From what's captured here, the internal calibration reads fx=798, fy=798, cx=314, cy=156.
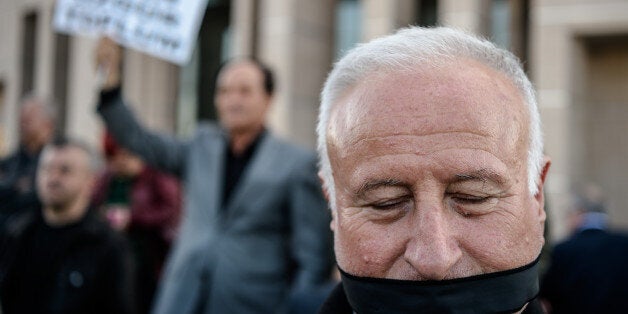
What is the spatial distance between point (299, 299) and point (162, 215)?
2838 mm

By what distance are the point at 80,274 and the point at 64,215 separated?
0.39 meters

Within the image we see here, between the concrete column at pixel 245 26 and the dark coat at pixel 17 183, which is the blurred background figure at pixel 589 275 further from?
the concrete column at pixel 245 26


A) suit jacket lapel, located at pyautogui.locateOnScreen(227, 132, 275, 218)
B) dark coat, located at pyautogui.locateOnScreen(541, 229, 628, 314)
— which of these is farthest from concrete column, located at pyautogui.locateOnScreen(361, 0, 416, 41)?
suit jacket lapel, located at pyautogui.locateOnScreen(227, 132, 275, 218)

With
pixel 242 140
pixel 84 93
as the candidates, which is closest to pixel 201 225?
pixel 242 140

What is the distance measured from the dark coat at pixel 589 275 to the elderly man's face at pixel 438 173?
3.88 meters

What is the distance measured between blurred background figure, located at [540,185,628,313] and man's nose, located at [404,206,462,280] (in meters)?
3.93

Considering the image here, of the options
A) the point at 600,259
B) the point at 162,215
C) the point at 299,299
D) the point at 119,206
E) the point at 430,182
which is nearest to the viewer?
the point at 430,182

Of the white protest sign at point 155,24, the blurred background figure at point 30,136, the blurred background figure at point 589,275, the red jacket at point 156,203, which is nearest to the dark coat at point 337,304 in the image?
the white protest sign at point 155,24

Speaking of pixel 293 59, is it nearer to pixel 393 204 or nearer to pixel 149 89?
pixel 149 89

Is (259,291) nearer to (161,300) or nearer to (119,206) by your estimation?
(161,300)

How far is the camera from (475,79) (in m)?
1.33

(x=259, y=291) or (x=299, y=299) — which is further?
(x=259, y=291)

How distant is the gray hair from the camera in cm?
137

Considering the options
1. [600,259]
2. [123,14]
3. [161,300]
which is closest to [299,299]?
[161,300]
